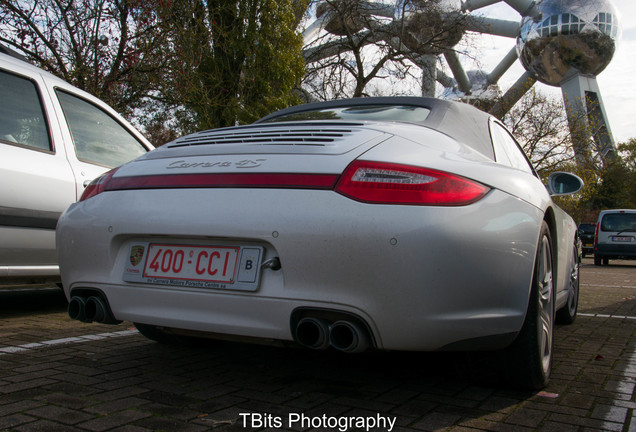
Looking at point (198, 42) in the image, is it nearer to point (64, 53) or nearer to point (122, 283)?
point (64, 53)

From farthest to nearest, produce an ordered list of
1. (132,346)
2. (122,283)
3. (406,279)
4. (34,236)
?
(34,236) < (132,346) < (122,283) < (406,279)

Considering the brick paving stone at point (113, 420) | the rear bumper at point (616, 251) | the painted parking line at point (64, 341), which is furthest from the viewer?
the rear bumper at point (616, 251)

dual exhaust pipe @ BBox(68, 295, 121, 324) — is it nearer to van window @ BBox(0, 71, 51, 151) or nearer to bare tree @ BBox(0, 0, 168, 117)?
van window @ BBox(0, 71, 51, 151)

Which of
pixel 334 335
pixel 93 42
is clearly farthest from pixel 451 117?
pixel 93 42

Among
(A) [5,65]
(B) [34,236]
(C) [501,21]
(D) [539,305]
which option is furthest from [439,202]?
(C) [501,21]

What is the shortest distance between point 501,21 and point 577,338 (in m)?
62.9

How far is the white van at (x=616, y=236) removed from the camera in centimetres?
2005

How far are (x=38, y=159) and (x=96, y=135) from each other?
78 cm

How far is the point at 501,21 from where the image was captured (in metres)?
61.7

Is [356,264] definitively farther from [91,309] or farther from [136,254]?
[91,309]

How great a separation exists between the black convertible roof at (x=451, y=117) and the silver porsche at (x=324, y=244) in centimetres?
13

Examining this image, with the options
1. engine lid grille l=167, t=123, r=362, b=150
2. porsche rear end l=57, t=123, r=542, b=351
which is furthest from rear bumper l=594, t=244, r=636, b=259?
engine lid grille l=167, t=123, r=362, b=150

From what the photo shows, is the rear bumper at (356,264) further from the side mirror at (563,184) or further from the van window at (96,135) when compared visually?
→ the van window at (96,135)

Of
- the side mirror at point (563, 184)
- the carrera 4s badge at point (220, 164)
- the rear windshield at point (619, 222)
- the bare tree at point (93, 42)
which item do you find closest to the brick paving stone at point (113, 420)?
the carrera 4s badge at point (220, 164)
